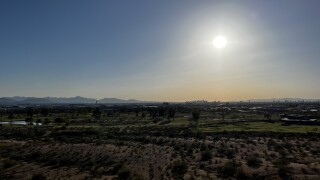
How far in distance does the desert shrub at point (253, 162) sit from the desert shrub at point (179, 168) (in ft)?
25.8

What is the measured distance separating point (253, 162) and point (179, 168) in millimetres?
9439

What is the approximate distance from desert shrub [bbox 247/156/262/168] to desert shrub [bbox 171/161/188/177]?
25.8ft

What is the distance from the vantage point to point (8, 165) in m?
46.6

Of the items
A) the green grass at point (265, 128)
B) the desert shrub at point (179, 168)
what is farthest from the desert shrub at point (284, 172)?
the green grass at point (265, 128)

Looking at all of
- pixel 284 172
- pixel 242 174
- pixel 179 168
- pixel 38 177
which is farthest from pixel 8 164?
pixel 284 172

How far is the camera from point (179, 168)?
41.5 m

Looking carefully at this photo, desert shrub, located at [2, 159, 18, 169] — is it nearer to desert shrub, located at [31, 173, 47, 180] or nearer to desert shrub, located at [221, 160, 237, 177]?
desert shrub, located at [31, 173, 47, 180]

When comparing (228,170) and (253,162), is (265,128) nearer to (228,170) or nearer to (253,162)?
(253,162)

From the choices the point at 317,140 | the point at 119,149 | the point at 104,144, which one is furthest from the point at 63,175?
the point at 317,140

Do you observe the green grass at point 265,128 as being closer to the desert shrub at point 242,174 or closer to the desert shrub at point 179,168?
the desert shrub at point 179,168

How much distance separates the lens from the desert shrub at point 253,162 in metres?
42.8

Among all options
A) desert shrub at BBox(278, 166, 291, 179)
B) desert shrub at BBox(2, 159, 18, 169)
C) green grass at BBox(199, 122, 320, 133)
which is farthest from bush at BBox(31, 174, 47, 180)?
green grass at BBox(199, 122, 320, 133)

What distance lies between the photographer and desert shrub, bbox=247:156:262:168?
42.8 meters

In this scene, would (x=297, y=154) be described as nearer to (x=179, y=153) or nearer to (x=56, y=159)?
(x=179, y=153)
